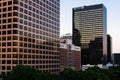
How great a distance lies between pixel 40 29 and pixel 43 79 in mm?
97981

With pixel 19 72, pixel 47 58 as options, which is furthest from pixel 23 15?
pixel 19 72

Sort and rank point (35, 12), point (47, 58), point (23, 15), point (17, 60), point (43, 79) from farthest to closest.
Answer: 1. point (47, 58)
2. point (35, 12)
3. point (23, 15)
4. point (17, 60)
5. point (43, 79)

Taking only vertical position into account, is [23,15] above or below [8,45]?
above

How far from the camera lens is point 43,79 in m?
84.7

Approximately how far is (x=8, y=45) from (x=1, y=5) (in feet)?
89.7

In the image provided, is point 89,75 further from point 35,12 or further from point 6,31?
point 35,12

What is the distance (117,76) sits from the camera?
124562mm

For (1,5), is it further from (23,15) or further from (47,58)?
(47,58)

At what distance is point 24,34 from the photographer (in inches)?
6186

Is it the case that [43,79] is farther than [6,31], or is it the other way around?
[6,31]

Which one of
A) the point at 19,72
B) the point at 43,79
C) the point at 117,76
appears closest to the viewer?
the point at 43,79

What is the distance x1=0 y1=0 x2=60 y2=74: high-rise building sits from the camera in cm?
14825

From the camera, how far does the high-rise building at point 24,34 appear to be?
148 meters

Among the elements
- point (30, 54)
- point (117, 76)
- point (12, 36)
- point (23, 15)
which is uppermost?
point (23, 15)
